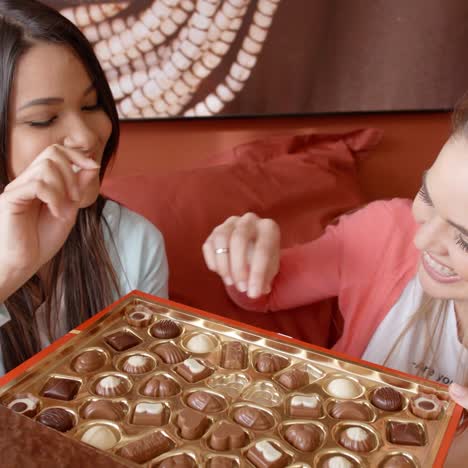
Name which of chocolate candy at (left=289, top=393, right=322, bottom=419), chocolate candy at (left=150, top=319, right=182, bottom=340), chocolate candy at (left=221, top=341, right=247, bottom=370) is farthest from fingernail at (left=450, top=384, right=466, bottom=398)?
chocolate candy at (left=150, top=319, right=182, bottom=340)

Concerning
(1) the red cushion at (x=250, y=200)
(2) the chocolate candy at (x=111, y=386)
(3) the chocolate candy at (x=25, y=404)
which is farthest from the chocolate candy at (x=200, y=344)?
(1) the red cushion at (x=250, y=200)

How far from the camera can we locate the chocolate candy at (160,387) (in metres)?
0.64

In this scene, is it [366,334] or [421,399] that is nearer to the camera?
[421,399]

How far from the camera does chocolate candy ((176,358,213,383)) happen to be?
660 mm

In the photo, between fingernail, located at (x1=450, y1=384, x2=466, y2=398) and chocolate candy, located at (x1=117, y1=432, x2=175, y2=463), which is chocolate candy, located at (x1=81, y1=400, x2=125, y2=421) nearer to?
chocolate candy, located at (x1=117, y1=432, x2=175, y2=463)

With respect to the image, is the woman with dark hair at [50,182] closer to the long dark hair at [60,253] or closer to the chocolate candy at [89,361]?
the long dark hair at [60,253]

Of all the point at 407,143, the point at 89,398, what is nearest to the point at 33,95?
the point at 89,398

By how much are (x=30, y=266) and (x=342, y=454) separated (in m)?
0.49

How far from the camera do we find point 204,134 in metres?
1.69

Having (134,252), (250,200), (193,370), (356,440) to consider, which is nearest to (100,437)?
(193,370)

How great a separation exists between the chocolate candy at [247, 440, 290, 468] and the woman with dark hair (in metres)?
0.40

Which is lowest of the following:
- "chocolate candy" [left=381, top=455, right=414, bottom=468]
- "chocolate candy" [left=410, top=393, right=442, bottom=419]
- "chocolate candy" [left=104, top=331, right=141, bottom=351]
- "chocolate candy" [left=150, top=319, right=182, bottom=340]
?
"chocolate candy" [left=104, top=331, right=141, bottom=351]

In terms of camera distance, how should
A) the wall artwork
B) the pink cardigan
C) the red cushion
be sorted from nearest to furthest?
the pink cardigan, the red cushion, the wall artwork

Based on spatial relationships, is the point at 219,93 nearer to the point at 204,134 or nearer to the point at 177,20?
the point at 204,134
